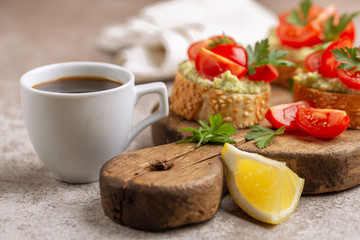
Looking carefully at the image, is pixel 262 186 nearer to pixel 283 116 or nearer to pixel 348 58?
pixel 283 116

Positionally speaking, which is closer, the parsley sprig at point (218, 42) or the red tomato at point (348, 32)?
the parsley sprig at point (218, 42)

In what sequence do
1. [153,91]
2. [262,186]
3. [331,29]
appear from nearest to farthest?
[262,186] < [153,91] < [331,29]

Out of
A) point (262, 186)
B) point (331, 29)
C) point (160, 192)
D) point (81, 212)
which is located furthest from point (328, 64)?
point (81, 212)

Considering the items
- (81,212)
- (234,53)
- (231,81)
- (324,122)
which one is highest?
(234,53)

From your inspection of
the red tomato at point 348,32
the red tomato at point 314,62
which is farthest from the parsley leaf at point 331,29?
the red tomato at point 314,62

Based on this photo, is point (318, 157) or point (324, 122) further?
point (324, 122)

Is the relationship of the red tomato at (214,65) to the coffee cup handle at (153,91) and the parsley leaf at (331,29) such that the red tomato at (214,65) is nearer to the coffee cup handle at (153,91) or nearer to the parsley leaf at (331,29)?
the coffee cup handle at (153,91)

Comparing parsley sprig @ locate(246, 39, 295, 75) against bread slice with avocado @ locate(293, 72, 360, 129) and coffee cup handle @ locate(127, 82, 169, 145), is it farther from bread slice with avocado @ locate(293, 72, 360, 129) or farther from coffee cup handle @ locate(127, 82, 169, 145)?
coffee cup handle @ locate(127, 82, 169, 145)
